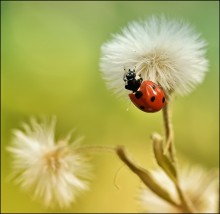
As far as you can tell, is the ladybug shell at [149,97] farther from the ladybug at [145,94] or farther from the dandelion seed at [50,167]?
the dandelion seed at [50,167]

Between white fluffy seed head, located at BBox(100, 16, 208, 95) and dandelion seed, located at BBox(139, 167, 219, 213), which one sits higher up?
white fluffy seed head, located at BBox(100, 16, 208, 95)

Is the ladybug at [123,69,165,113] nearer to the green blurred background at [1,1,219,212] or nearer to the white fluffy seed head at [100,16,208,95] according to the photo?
the white fluffy seed head at [100,16,208,95]

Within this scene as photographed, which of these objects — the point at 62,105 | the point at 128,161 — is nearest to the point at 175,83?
the point at 128,161

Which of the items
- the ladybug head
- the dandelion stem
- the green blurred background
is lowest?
the dandelion stem

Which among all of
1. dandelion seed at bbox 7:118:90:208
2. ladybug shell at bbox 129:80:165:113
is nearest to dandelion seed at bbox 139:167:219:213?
dandelion seed at bbox 7:118:90:208

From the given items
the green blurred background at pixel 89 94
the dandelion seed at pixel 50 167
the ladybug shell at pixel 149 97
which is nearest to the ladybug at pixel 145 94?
the ladybug shell at pixel 149 97
